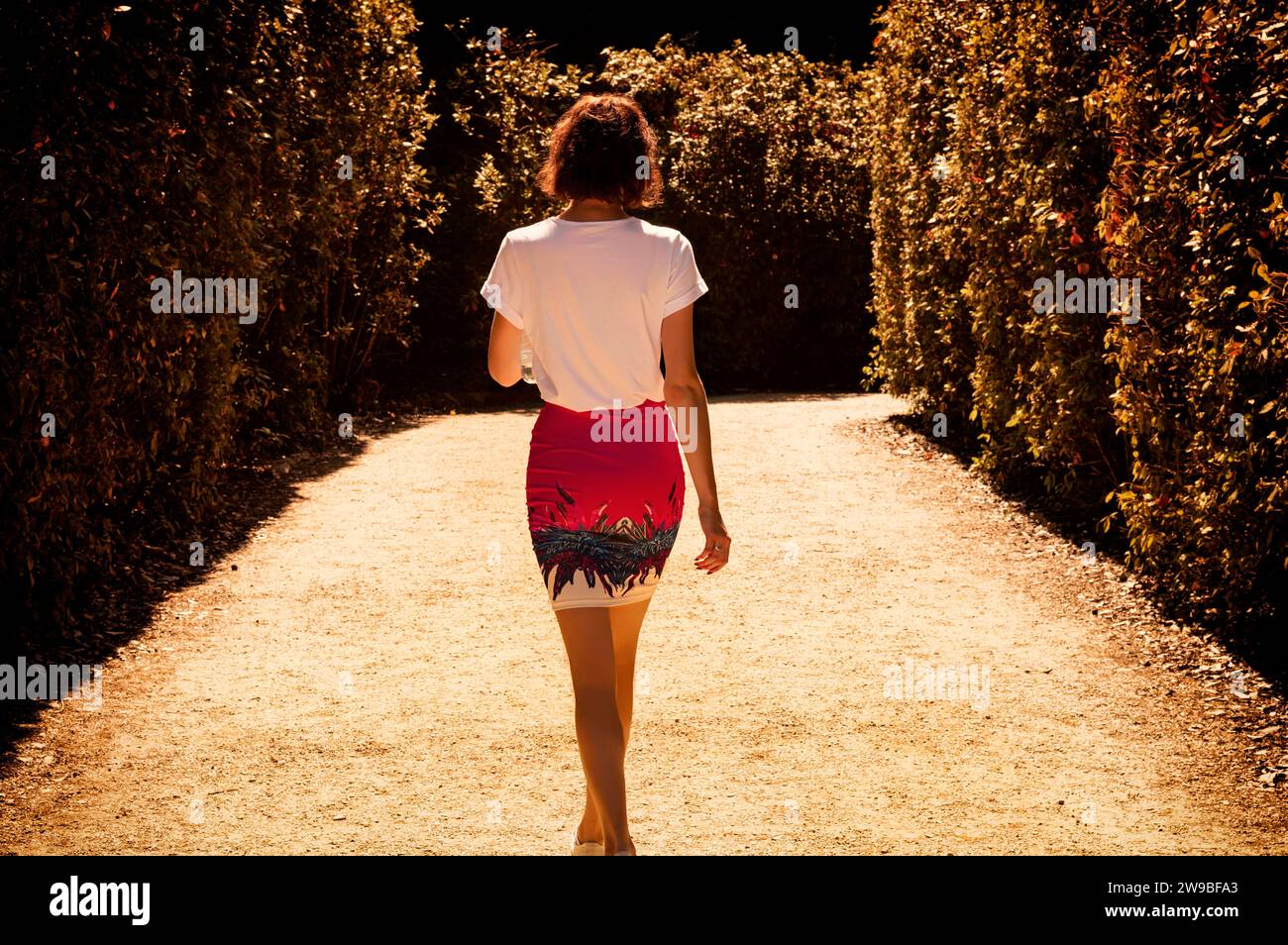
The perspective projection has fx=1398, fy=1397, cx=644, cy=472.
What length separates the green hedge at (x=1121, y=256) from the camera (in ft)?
20.3

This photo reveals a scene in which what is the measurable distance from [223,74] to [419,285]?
950 cm

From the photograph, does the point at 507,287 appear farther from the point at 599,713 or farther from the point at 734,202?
the point at 734,202

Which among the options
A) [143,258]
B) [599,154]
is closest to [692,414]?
[599,154]

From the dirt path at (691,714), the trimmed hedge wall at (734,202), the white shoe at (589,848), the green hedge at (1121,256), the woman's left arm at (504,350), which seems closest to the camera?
the woman's left arm at (504,350)

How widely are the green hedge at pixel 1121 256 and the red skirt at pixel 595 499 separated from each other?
318 cm

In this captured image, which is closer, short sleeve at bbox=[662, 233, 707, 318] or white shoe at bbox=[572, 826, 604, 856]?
short sleeve at bbox=[662, 233, 707, 318]

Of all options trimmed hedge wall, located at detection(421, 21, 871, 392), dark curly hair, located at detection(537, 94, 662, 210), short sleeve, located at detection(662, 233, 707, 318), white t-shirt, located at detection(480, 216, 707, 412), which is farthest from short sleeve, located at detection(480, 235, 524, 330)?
trimmed hedge wall, located at detection(421, 21, 871, 392)

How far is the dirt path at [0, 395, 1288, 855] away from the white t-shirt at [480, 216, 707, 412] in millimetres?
1706

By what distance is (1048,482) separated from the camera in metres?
9.54

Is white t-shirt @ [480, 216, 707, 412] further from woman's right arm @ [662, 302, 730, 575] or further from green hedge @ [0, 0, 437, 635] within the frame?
green hedge @ [0, 0, 437, 635]

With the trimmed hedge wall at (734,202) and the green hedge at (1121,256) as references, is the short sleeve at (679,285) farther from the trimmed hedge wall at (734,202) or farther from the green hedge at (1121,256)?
the trimmed hedge wall at (734,202)

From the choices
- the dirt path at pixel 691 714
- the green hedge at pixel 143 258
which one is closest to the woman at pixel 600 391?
the dirt path at pixel 691 714

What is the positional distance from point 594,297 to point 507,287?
25cm

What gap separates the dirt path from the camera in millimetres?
4918
